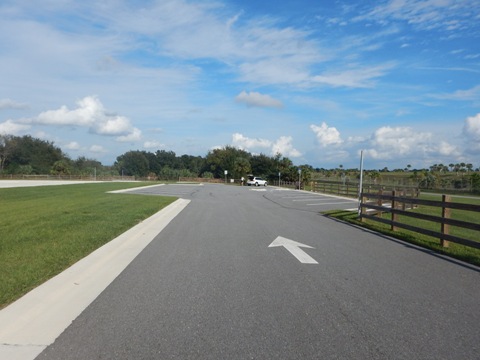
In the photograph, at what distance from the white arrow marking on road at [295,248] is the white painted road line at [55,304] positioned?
3.47m

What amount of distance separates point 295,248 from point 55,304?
18.9 ft

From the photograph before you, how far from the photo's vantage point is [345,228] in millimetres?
14742

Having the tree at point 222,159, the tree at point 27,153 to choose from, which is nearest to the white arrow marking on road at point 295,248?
the tree at point 222,159

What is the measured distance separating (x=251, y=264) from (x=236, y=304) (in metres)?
2.52

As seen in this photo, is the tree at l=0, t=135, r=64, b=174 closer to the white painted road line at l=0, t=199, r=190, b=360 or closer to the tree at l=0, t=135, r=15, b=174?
the tree at l=0, t=135, r=15, b=174

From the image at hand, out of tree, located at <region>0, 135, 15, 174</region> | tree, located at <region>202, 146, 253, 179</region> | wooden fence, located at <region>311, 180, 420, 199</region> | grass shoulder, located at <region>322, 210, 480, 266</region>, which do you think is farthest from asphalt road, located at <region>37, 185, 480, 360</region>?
tree, located at <region>0, 135, 15, 174</region>

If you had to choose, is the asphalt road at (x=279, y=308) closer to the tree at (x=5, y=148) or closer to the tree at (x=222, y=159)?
the tree at (x=222, y=159)

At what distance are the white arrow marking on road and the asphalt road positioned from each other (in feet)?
0.52

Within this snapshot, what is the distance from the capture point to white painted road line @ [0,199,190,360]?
14.7ft

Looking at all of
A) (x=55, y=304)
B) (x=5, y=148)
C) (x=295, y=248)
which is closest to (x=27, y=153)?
(x=5, y=148)

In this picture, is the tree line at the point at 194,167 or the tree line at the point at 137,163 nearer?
the tree line at the point at 194,167

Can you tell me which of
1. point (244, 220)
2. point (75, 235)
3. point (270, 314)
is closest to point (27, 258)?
point (75, 235)

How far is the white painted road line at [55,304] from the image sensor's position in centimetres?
448

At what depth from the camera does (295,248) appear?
10.1 m
